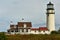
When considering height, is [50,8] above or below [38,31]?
above

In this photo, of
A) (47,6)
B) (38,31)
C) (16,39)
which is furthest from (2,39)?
(47,6)

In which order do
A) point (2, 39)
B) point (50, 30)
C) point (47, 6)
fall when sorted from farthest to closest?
point (47, 6)
point (50, 30)
point (2, 39)

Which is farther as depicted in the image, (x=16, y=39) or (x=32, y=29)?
(x=32, y=29)

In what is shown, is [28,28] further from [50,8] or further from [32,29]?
[50,8]

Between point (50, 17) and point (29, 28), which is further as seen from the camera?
point (50, 17)

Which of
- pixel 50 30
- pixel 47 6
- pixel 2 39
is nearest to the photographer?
pixel 2 39

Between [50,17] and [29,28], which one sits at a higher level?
[50,17]

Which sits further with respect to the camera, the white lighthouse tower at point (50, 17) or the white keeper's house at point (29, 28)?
the white lighthouse tower at point (50, 17)

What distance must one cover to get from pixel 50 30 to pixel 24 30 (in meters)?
4.44

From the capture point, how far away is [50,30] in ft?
170

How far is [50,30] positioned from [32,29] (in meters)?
3.17

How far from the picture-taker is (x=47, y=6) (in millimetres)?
55125

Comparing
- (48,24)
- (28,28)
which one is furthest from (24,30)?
(48,24)

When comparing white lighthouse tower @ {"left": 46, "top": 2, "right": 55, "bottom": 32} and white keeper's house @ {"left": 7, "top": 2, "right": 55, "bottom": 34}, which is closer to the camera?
white keeper's house @ {"left": 7, "top": 2, "right": 55, "bottom": 34}
